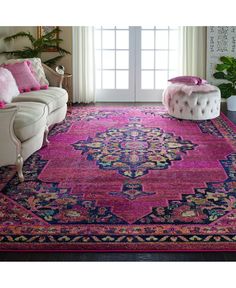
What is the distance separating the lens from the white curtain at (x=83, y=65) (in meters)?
7.90

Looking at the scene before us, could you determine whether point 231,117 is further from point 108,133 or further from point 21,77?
point 21,77

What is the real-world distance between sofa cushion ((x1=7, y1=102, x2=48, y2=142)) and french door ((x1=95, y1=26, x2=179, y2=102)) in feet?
11.8

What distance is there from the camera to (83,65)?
26.2 ft

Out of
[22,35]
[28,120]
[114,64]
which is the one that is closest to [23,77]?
[28,120]

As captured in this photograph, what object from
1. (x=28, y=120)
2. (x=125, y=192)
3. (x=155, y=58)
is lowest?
(x=125, y=192)

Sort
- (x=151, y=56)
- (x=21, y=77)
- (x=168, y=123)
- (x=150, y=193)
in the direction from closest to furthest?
(x=150, y=193)
(x=21, y=77)
(x=168, y=123)
(x=151, y=56)

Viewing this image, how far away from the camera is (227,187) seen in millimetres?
3744

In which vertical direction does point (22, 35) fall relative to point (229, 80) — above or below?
above

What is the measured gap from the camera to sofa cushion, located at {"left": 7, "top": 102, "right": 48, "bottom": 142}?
4055mm

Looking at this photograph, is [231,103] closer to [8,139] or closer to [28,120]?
[28,120]

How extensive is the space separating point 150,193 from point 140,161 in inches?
38.6

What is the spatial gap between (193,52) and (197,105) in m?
1.97

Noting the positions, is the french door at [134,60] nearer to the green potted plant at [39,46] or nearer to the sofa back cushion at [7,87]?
the green potted plant at [39,46]
